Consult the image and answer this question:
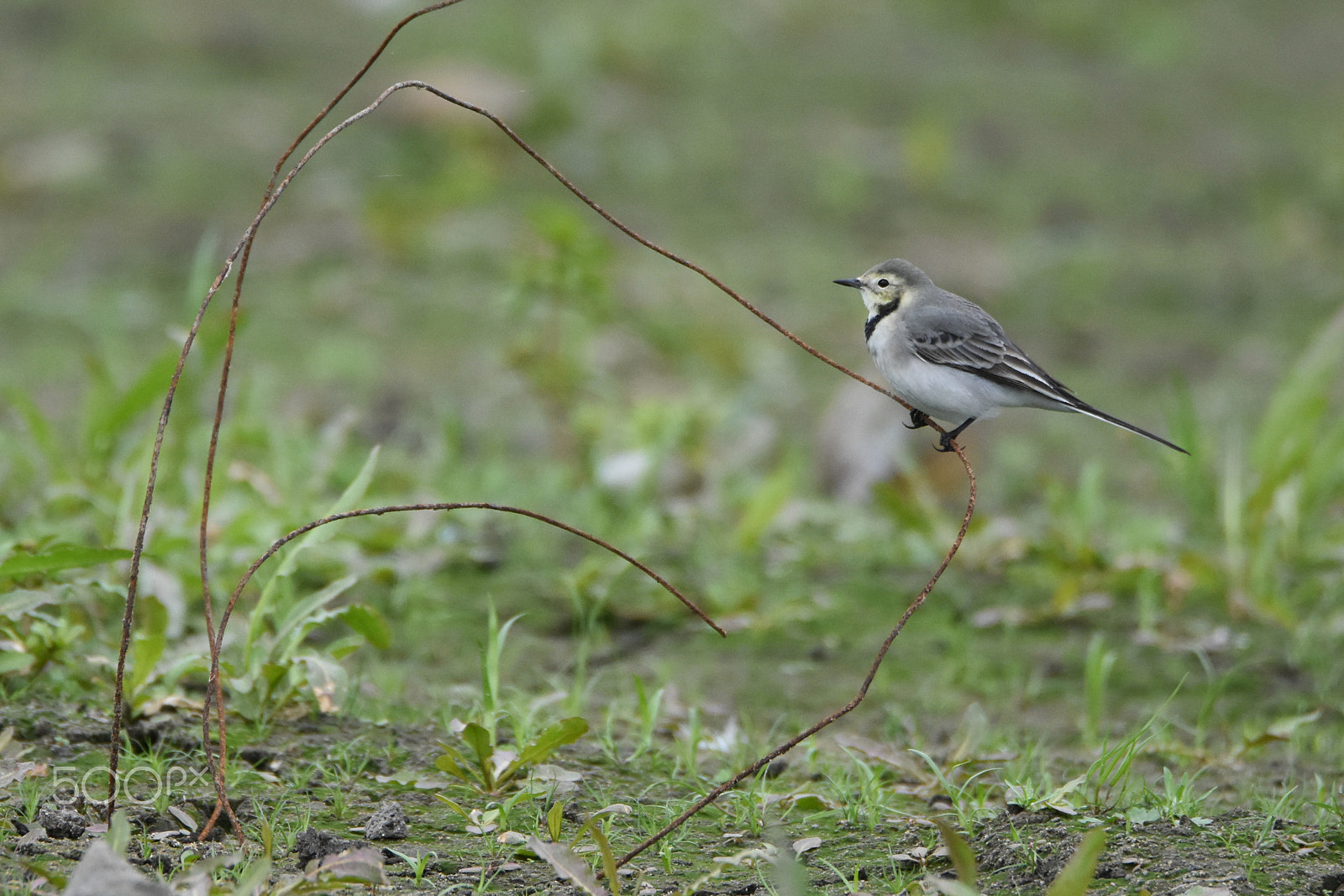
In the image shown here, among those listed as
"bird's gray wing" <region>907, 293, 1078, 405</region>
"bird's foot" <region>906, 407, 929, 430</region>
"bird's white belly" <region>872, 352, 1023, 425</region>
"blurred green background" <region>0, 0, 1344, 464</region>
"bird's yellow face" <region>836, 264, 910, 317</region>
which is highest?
"blurred green background" <region>0, 0, 1344, 464</region>

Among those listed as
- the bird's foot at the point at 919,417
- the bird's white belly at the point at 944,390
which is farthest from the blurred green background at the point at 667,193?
the bird's white belly at the point at 944,390

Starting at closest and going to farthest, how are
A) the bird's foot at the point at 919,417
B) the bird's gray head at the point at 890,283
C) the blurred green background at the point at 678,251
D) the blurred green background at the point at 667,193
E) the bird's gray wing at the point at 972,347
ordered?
the bird's foot at the point at 919,417, the bird's gray wing at the point at 972,347, the bird's gray head at the point at 890,283, the blurred green background at the point at 678,251, the blurred green background at the point at 667,193

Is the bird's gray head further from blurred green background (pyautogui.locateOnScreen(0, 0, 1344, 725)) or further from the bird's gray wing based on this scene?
blurred green background (pyautogui.locateOnScreen(0, 0, 1344, 725))

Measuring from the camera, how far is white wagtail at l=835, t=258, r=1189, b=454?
2.95 meters

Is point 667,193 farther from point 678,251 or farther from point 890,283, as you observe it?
point 890,283

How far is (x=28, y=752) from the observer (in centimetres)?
286

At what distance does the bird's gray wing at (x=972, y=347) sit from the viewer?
3.03 m

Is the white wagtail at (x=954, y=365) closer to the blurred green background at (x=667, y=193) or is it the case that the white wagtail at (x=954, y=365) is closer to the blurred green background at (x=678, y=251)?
the blurred green background at (x=678, y=251)

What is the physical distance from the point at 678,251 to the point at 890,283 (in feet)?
17.3

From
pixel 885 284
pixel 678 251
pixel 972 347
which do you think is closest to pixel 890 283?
pixel 885 284

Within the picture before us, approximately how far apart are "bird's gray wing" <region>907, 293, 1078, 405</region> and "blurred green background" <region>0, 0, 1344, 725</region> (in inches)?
59.4

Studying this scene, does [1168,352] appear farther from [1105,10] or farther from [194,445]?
[1105,10]

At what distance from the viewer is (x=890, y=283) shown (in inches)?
127

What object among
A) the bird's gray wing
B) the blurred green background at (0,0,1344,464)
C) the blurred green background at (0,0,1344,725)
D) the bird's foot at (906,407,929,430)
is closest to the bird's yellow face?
the bird's gray wing
